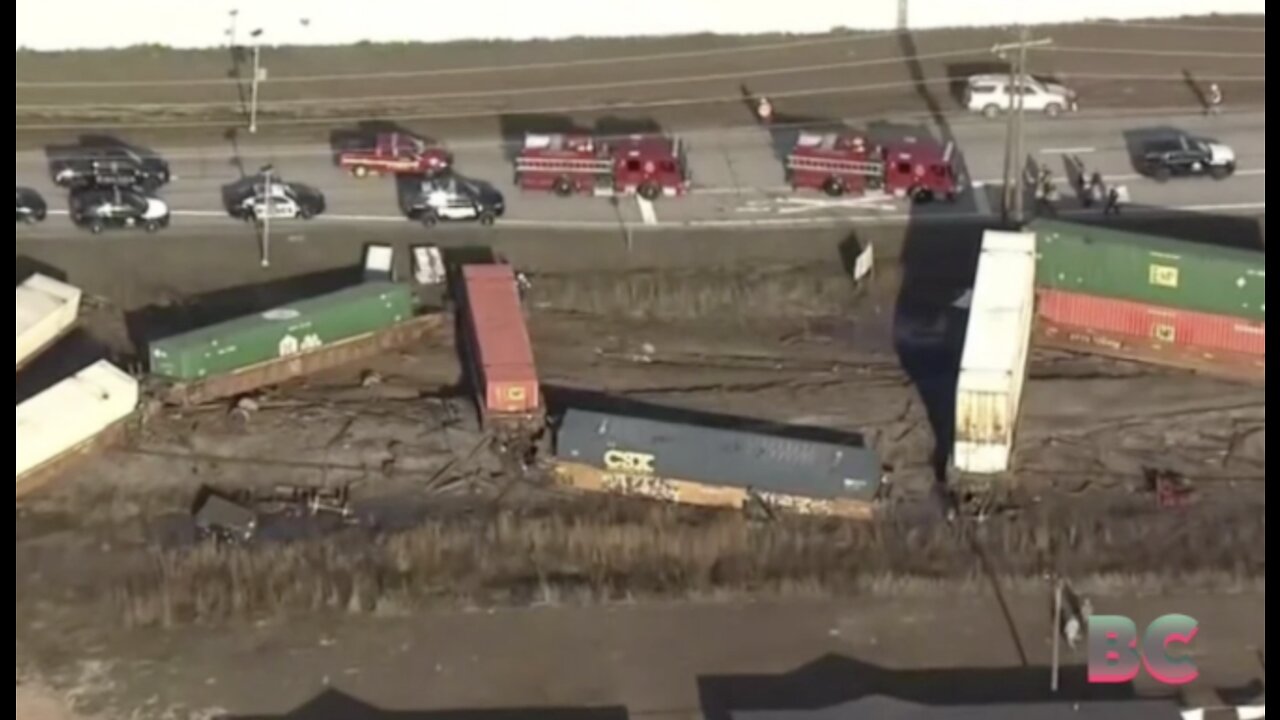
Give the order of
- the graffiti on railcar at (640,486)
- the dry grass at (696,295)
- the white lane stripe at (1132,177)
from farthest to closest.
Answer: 1. the white lane stripe at (1132,177)
2. the dry grass at (696,295)
3. the graffiti on railcar at (640,486)

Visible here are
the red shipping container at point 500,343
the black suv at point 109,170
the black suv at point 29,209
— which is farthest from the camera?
the black suv at point 109,170

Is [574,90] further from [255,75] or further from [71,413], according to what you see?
[71,413]

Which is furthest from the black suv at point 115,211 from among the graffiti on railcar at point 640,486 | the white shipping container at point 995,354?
the white shipping container at point 995,354

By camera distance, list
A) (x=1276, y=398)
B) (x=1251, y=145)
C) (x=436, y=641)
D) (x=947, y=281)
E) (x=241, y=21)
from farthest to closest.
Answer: (x=241, y=21)
(x=1251, y=145)
(x=947, y=281)
(x=1276, y=398)
(x=436, y=641)

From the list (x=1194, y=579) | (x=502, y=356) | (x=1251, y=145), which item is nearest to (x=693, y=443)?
(x=502, y=356)

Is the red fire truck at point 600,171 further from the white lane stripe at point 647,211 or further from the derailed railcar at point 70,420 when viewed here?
the derailed railcar at point 70,420

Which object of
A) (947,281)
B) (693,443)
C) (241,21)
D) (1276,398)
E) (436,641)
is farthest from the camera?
(241,21)

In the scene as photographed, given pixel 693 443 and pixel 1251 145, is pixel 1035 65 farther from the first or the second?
pixel 693 443
